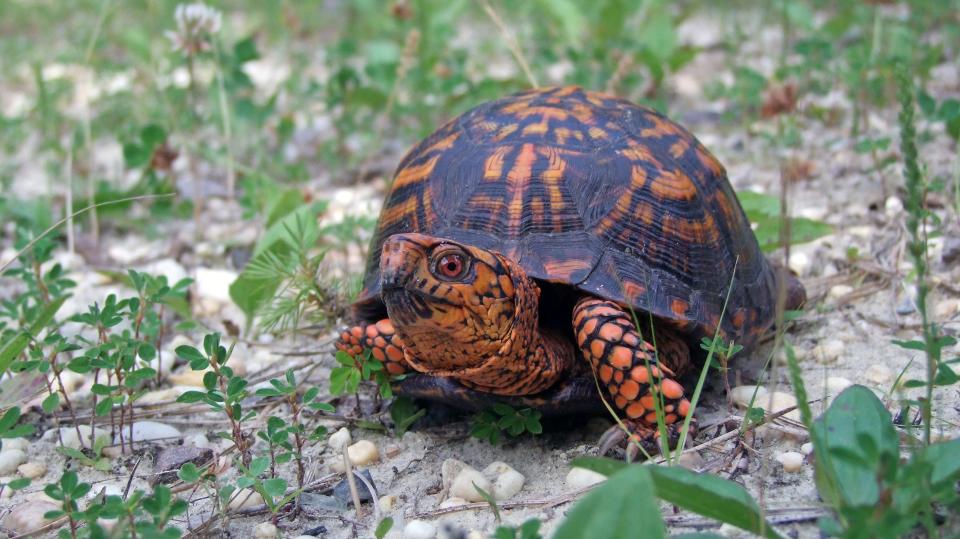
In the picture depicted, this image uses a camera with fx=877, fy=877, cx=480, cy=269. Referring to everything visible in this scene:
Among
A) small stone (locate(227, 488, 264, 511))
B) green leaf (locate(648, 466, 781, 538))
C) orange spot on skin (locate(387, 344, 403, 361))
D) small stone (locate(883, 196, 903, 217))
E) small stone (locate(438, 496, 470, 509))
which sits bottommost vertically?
small stone (locate(438, 496, 470, 509))

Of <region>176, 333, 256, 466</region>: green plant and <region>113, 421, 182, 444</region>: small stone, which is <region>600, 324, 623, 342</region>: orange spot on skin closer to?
<region>176, 333, 256, 466</region>: green plant

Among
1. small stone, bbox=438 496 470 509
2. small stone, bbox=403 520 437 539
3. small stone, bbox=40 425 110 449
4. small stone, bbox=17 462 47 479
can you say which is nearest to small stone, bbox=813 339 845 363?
small stone, bbox=438 496 470 509

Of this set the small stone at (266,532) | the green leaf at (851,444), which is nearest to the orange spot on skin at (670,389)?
the green leaf at (851,444)

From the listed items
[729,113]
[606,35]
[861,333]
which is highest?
[606,35]

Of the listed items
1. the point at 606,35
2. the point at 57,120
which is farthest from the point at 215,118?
the point at 606,35

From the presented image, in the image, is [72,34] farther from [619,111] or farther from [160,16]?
[619,111]
